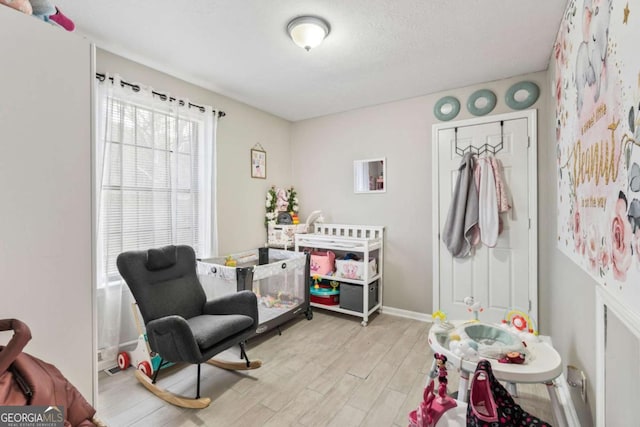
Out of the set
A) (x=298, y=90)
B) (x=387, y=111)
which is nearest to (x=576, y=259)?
(x=387, y=111)

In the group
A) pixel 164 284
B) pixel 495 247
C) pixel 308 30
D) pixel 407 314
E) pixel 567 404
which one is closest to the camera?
pixel 567 404

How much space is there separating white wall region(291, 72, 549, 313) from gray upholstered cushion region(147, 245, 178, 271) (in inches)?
83.0

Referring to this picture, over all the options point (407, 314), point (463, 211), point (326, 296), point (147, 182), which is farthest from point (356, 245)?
point (147, 182)

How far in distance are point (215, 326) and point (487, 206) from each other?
8.58 ft

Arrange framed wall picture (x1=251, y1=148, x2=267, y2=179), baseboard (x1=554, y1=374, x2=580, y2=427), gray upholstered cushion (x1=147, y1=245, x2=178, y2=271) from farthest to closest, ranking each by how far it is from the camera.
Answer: framed wall picture (x1=251, y1=148, x2=267, y2=179) < gray upholstered cushion (x1=147, y1=245, x2=178, y2=271) < baseboard (x1=554, y1=374, x2=580, y2=427)

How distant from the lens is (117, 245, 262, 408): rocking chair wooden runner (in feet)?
5.86

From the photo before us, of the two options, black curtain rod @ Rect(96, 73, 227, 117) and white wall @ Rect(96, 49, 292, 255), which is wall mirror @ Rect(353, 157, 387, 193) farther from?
black curtain rod @ Rect(96, 73, 227, 117)

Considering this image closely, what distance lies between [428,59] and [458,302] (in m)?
2.38

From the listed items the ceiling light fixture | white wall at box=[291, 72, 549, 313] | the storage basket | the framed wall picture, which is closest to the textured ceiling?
the ceiling light fixture

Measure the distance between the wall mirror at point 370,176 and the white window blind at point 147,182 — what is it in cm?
185

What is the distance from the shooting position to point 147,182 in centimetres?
254

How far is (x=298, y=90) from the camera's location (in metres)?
3.10

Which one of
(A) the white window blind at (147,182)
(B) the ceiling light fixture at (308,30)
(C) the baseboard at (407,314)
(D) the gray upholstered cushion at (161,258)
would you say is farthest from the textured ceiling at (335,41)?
(C) the baseboard at (407,314)

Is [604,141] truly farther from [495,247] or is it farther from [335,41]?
[495,247]
